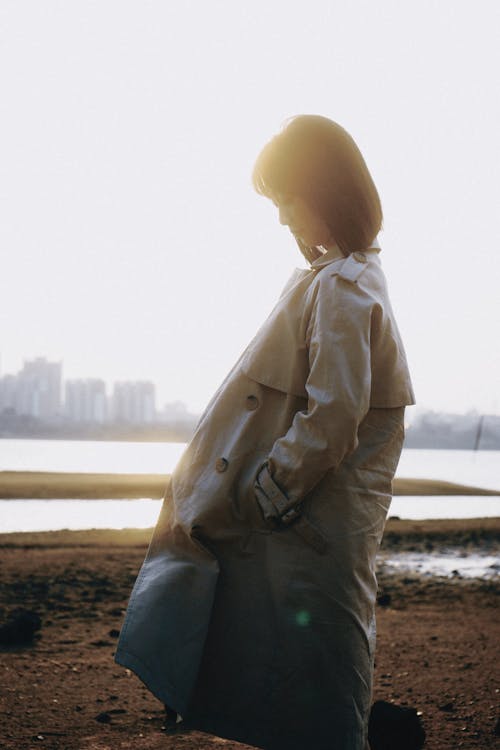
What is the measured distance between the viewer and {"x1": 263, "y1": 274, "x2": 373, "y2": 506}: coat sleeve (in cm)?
176

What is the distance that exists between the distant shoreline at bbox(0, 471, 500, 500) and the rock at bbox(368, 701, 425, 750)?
18.8 meters

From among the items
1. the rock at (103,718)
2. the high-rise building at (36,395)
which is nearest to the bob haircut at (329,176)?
the rock at (103,718)

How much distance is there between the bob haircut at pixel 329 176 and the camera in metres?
2.01

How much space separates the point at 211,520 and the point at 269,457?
226mm

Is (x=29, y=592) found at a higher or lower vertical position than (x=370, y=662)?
lower

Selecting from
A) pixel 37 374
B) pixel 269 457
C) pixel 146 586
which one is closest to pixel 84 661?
pixel 146 586

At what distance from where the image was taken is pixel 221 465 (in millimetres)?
1900

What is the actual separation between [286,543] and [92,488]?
23943mm

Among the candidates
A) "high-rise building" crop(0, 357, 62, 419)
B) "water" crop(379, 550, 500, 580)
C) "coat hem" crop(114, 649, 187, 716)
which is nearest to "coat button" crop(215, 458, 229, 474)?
"coat hem" crop(114, 649, 187, 716)

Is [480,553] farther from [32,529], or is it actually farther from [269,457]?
[269,457]

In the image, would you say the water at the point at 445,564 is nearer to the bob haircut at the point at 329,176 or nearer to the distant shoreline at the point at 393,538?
the distant shoreline at the point at 393,538

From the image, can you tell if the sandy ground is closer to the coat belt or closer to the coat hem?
the coat hem

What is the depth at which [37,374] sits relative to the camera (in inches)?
5418

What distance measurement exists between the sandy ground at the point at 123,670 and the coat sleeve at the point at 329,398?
2.14ft
